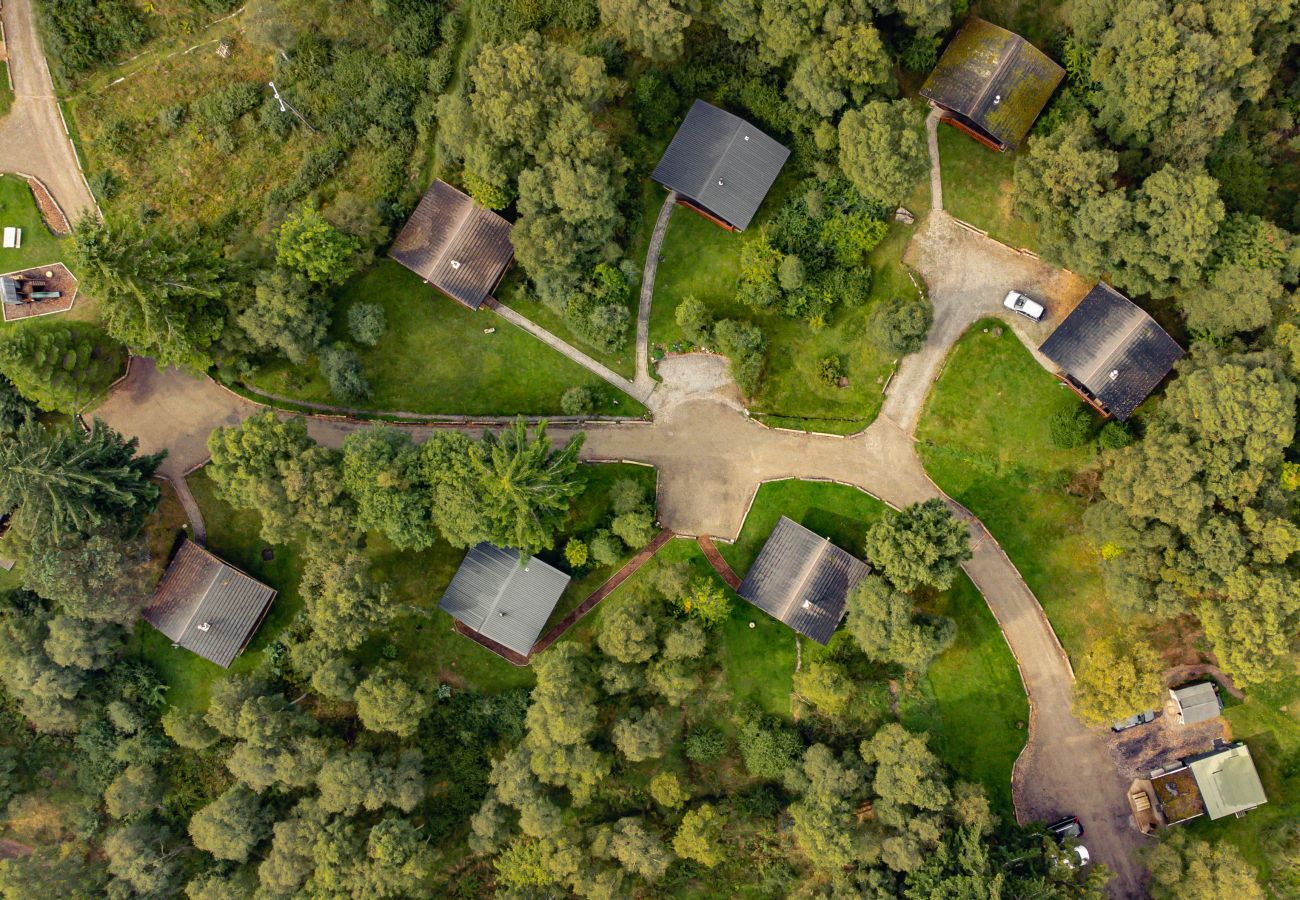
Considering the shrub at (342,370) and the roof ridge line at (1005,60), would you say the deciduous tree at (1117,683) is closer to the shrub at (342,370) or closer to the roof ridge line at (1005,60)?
the roof ridge line at (1005,60)

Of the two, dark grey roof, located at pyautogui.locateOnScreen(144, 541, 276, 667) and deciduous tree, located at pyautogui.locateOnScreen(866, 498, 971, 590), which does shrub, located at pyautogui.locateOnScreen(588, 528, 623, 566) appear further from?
dark grey roof, located at pyautogui.locateOnScreen(144, 541, 276, 667)

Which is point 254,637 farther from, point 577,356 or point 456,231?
point 456,231

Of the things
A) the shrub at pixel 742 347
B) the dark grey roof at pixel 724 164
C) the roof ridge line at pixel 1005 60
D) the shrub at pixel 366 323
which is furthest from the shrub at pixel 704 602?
the roof ridge line at pixel 1005 60

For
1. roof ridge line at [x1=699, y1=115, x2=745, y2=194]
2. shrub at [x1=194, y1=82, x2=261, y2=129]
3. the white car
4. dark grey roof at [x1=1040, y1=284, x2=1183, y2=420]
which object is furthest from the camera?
shrub at [x1=194, y1=82, x2=261, y2=129]

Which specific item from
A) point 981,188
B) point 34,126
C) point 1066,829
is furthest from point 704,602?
point 34,126

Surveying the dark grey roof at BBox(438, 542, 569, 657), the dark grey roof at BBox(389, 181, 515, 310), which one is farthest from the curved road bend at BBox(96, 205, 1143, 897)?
the dark grey roof at BBox(389, 181, 515, 310)
